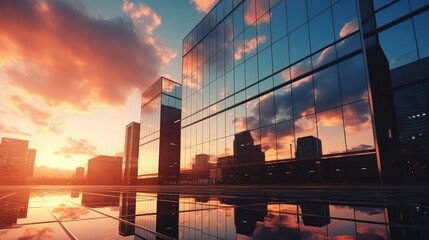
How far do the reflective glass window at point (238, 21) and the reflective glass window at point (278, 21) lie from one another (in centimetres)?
506

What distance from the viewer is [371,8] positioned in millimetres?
18906

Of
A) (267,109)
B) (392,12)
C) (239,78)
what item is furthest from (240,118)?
(392,12)

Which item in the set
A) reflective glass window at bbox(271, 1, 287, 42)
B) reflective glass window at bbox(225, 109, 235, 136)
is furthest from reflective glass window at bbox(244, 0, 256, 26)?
reflective glass window at bbox(225, 109, 235, 136)

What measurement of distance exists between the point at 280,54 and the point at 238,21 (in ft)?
29.7

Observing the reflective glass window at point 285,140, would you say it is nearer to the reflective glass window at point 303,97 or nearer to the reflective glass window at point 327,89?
the reflective glass window at point 303,97

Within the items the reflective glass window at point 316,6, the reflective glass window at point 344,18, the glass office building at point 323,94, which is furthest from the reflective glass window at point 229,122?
the reflective glass window at point 344,18

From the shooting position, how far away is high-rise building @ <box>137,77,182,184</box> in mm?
53719

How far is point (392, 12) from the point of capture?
17828mm

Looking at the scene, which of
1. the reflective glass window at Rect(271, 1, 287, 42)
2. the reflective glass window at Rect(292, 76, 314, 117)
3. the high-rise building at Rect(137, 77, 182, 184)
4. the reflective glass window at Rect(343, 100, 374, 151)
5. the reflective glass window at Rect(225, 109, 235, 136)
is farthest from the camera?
the high-rise building at Rect(137, 77, 182, 184)

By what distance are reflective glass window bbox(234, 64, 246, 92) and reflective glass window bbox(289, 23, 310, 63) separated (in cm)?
668

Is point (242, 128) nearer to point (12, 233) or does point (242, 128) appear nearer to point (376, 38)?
point (376, 38)

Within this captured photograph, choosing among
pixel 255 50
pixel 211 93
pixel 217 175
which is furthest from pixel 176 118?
pixel 255 50

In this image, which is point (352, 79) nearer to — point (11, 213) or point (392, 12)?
point (392, 12)

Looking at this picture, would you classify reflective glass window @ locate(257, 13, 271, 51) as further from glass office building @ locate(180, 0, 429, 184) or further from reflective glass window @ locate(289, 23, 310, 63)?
reflective glass window @ locate(289, 23, 310, 63)
